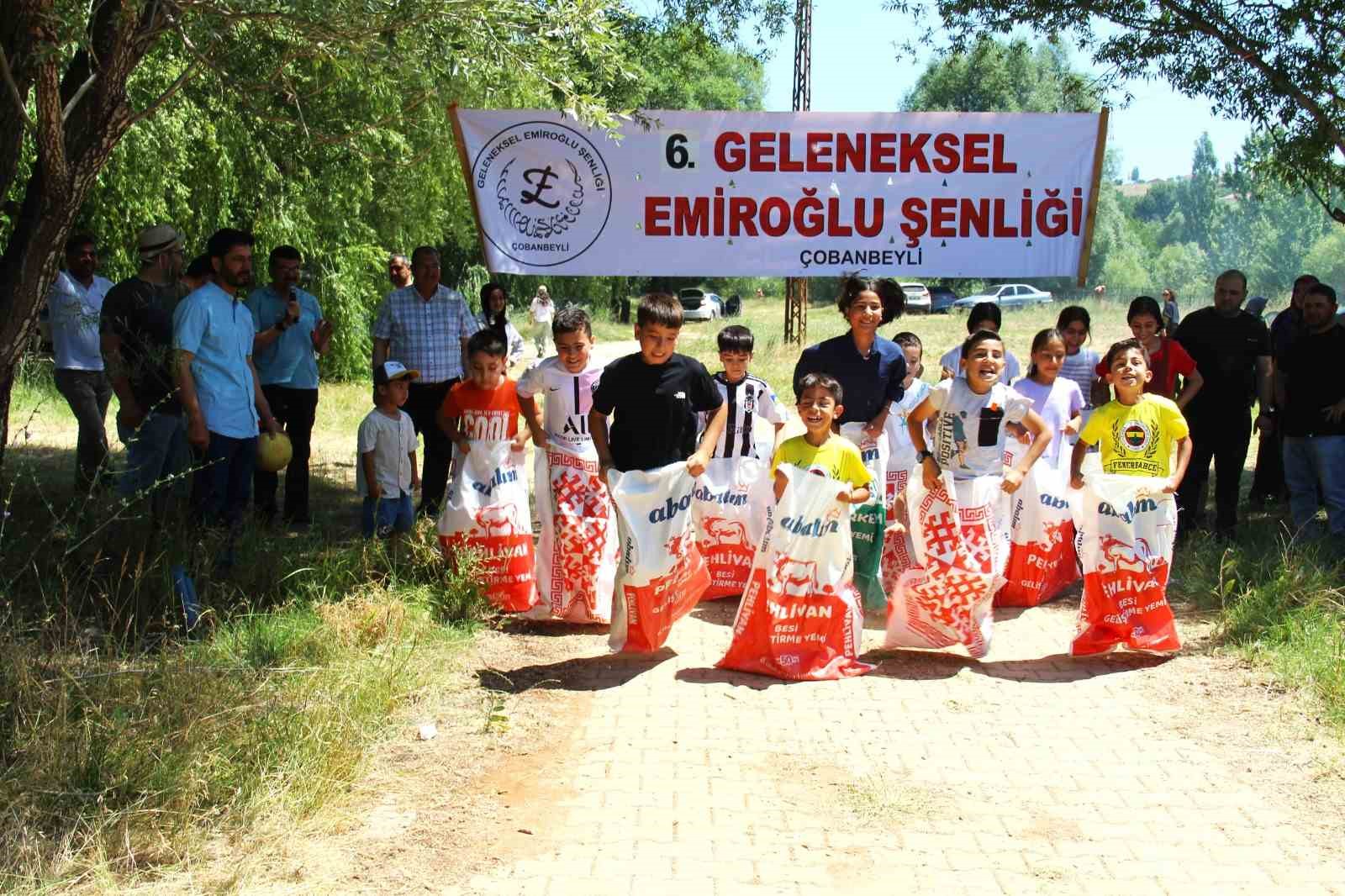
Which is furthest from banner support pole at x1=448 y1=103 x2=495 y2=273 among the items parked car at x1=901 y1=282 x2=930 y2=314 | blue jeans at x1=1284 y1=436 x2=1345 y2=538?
parked car at x1=901 y1=282 x2=930 y2=314

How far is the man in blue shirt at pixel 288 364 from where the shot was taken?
942 cm

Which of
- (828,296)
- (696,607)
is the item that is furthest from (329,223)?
(828,296)

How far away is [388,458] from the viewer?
8.27 metres

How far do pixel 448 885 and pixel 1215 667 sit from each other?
169 inches

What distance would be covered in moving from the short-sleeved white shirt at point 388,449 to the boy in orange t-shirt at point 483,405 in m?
0.80

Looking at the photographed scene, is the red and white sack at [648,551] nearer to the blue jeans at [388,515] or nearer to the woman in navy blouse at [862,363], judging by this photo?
the woman in navy blouse at [862,363]

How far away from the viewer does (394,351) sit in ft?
30.6

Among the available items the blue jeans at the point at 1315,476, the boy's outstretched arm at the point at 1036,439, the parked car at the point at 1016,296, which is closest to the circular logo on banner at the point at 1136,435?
the boy's outstretched arm at the point at 1036,439

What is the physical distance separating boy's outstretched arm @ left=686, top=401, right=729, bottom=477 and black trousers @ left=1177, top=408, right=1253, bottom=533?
4282 millimetres

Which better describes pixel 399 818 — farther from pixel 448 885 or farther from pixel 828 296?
pixel 828 296

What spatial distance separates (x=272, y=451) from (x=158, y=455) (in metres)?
0.74

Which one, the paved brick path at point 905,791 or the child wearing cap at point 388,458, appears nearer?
the paved brick path at point 905,791

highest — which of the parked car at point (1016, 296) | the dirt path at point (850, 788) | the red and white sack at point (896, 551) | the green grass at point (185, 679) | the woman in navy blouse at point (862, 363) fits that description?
the parked car at point (1016, 296)

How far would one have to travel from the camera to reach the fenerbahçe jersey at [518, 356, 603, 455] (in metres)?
7.15
